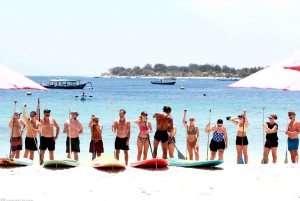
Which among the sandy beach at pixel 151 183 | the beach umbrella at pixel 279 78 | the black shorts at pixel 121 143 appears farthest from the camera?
the black shorts at pixel 121 143

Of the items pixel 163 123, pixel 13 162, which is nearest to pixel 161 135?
pixel 163 123

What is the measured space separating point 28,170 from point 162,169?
2.48m

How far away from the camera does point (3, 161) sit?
895cm

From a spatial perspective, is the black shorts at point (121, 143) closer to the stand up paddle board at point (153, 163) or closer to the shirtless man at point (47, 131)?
the stand up paddle board at point (153, 163)

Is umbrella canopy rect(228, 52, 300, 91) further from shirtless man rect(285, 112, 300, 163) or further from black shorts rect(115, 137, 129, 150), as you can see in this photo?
black shorts rect(115, 137, 129, 150)

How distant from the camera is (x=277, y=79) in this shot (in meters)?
5.59

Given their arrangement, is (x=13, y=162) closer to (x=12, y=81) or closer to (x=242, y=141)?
(x=12, y=81)

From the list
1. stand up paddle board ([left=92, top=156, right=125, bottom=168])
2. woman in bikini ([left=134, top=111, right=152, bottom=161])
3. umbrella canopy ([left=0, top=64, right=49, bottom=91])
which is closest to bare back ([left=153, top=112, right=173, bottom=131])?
woman in bikini ([left=134, top=111, right=152, bottom=161])

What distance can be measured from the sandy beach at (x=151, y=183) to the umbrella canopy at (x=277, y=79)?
2.08m

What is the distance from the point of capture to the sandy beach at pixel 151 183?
7063mm

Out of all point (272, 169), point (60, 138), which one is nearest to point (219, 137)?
point (272, 169)

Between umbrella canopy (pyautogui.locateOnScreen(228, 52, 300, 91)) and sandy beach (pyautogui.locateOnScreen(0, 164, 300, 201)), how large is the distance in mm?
2077

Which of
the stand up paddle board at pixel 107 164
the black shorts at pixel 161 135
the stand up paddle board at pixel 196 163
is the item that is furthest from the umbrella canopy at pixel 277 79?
the black shorts at pixel 161 135

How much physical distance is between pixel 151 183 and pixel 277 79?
123 inches
